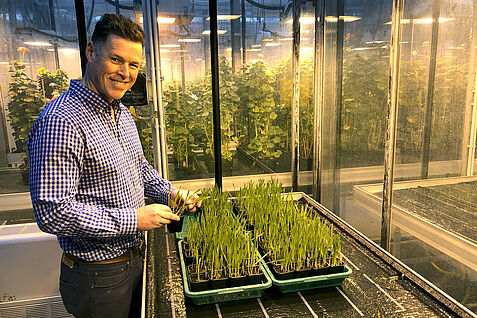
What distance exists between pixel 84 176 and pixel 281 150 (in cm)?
286

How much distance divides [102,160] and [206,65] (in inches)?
100

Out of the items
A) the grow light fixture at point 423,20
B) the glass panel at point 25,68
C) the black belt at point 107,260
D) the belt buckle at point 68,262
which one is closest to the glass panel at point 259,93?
the glass panel at point 25,68

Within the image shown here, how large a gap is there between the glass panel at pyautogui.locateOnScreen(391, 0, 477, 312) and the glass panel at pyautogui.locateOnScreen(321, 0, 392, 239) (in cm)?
23

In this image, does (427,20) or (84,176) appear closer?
(84,176)

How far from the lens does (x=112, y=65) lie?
1.34 m

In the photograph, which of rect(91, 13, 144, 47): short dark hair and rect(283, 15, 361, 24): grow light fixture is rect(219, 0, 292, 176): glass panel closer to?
rect(283, 15, 361, 24): grow light fixture

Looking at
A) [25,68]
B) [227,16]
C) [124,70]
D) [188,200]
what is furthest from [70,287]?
[227,16]

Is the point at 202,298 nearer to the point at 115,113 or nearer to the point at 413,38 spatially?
the point at 115,113

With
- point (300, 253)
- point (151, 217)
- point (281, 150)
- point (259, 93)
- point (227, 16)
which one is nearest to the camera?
point (151, 217)

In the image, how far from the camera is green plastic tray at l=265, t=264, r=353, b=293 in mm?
1456

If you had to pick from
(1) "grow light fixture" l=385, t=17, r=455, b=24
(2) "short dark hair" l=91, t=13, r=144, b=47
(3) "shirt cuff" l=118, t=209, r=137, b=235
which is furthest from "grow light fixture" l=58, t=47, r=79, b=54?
(1) "grow light fixture" l=385, t=17, r=455, b=24

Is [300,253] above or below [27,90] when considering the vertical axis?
below

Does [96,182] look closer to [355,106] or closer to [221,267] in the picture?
[221,267]

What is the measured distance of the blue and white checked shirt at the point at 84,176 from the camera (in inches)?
47.7
